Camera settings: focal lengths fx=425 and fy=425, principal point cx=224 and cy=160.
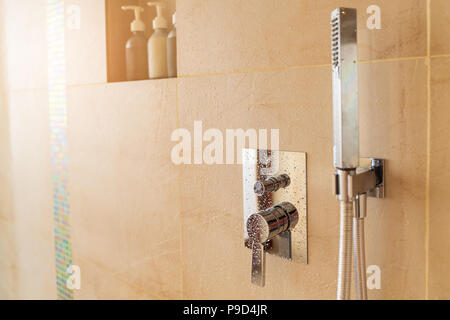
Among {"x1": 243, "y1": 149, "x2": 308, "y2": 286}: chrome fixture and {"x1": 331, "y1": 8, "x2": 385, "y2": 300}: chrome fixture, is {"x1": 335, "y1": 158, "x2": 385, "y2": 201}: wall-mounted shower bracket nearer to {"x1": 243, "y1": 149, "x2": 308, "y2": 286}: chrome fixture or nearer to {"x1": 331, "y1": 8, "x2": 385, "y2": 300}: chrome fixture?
{"x1": 331, "y1": 8, "x2": 385, "y2": 300}: chrome fixture

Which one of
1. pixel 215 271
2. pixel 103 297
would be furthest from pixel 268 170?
pixel 103 297

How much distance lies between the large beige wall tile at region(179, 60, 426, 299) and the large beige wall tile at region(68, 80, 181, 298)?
2.4 inches

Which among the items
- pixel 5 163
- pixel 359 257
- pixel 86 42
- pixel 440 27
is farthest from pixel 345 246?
pixel 5 163

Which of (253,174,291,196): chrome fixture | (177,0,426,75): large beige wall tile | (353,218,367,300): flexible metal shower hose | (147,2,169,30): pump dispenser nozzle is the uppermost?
(147,2,169,30): pump dispenser nozzle

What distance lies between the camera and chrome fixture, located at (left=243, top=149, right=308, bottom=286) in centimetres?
69

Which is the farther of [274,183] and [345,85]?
[274,183]

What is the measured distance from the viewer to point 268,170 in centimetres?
78

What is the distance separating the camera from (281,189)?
766mm

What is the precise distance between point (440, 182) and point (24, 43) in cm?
129

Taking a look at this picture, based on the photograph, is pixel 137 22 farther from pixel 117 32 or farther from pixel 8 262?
pixel 8 262

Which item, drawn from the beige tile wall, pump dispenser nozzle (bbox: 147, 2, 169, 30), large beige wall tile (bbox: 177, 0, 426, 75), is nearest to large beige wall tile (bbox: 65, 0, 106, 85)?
the beige tile wall

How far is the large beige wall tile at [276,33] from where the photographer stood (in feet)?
1.98
